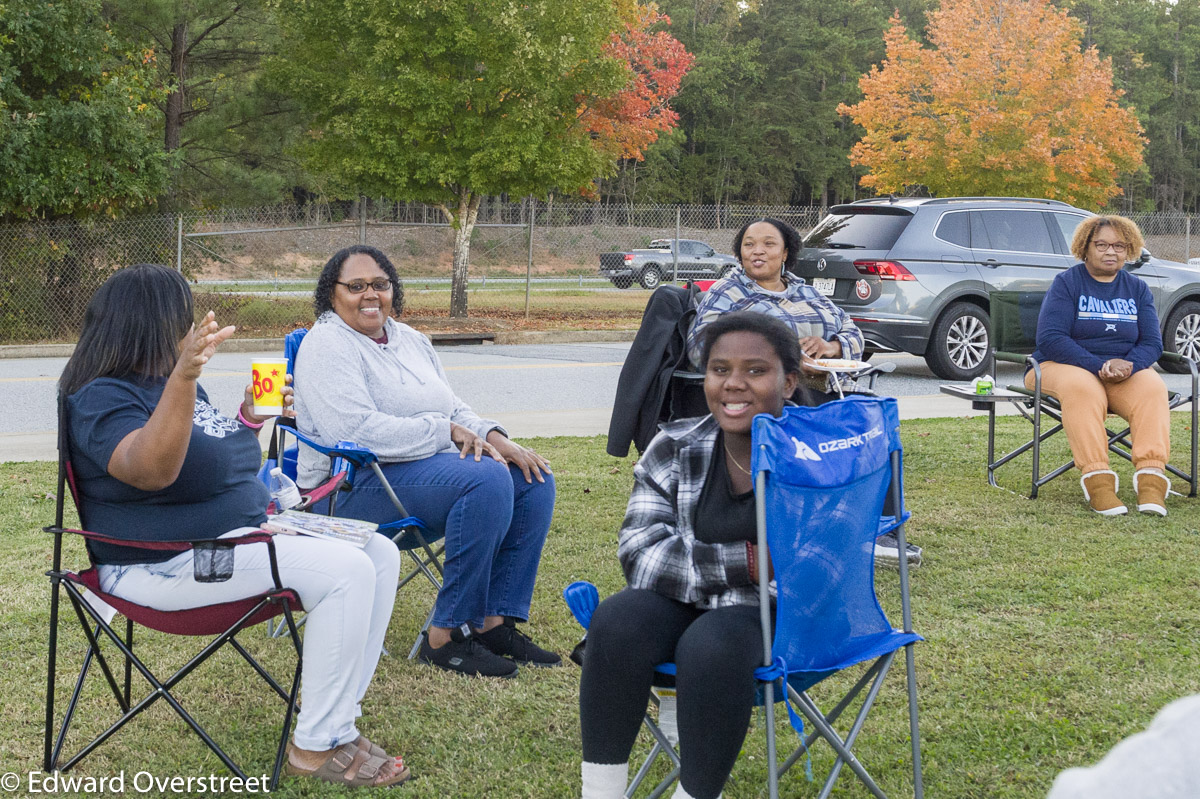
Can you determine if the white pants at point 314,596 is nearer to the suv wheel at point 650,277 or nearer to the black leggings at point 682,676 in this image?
the black leggings at point 682,676

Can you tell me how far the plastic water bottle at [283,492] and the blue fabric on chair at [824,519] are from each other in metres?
1.69

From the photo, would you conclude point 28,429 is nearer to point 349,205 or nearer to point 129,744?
point 129,744

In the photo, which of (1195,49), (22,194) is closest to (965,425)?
(22,194)

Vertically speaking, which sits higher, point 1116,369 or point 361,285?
point 361,285

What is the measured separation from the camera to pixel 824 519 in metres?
2.69

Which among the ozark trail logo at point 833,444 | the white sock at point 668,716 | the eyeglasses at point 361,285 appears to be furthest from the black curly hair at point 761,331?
the eyeglasses at point 361,285

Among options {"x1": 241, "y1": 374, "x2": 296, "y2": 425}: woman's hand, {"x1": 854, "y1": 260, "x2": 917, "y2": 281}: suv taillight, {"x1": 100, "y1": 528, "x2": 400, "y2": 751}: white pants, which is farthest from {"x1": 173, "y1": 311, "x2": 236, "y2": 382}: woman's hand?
{"x1": 854, "y1": 260, "x2": 917, "y2": 281}: suv taillight

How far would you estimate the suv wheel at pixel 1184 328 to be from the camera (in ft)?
41.9

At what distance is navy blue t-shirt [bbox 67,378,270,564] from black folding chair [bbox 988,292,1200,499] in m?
4.63

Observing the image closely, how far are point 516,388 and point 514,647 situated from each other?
7.21 meters

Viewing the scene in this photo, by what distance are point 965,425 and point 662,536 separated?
21.3ft

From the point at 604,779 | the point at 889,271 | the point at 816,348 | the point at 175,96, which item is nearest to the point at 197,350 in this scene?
the point at 604,779

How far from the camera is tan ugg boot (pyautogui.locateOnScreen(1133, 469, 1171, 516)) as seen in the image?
6008 mm

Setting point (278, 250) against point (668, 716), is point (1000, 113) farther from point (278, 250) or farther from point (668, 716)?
point (668, 716)
